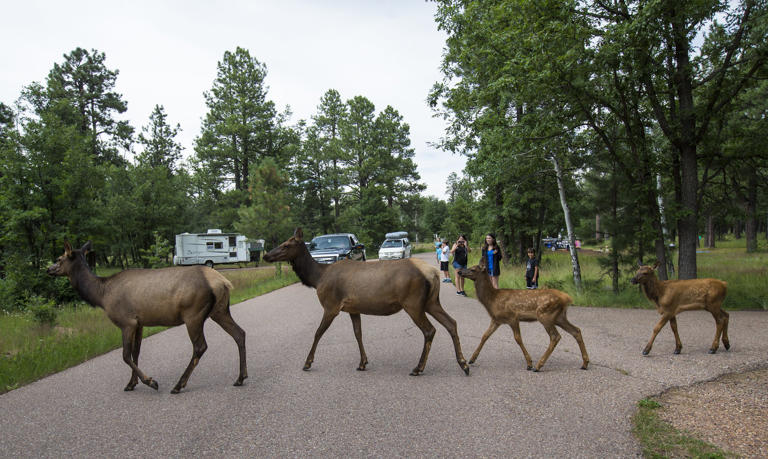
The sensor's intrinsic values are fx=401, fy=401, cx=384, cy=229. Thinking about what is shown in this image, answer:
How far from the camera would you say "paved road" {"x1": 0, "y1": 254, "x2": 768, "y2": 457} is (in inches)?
134

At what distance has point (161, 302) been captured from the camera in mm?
4898

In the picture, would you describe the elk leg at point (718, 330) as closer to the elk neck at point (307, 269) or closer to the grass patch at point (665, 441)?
the grass patch at point (665, 441)

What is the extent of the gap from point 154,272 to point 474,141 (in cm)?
1874

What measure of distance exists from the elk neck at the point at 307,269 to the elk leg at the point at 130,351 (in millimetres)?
2200

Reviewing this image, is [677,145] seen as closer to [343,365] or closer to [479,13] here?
[479,13]

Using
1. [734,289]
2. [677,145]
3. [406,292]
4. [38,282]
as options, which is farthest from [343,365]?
[38,282]

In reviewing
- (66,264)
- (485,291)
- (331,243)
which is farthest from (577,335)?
(331,243)

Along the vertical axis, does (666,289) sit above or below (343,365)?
above

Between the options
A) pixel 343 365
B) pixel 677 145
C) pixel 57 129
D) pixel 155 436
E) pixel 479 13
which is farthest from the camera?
pixel 57 129

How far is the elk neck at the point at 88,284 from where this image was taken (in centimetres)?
519

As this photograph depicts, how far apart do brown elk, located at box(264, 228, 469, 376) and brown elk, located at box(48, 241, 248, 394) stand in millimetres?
1328

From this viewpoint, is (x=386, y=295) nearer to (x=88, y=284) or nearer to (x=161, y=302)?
(x=161, y=302)

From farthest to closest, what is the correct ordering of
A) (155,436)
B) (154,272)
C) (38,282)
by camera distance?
(38,282) < (154,272) < (155,436)

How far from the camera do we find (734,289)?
11.0 metres
